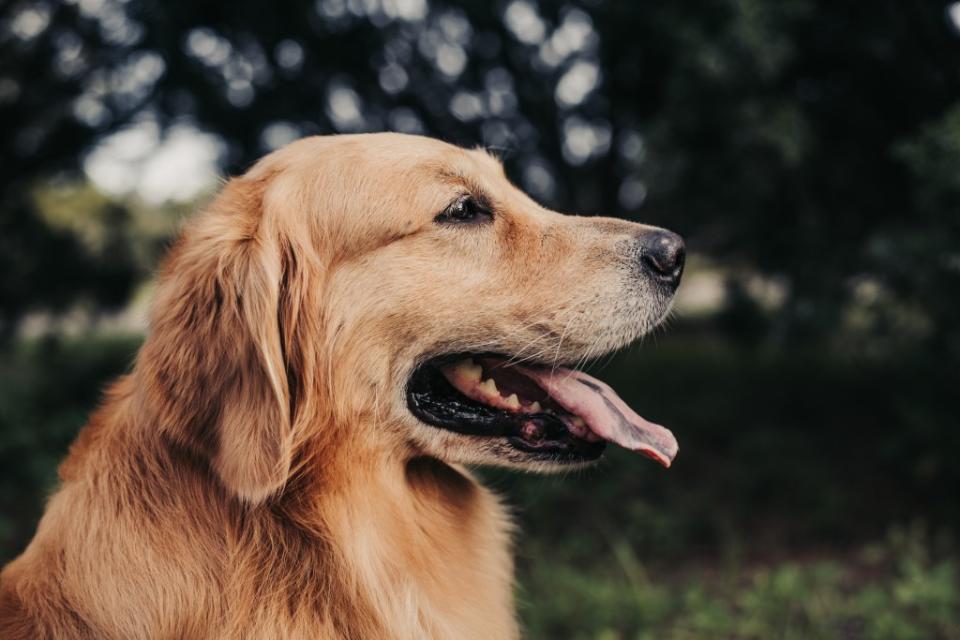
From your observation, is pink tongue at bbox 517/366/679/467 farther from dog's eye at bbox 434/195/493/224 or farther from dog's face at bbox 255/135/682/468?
dog's eye at bbox 434/195/493/224

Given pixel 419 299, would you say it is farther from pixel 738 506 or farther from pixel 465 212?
pixel 738 506

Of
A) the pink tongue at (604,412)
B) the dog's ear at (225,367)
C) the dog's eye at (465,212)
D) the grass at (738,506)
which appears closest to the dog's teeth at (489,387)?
the pink tongue at (604,412)

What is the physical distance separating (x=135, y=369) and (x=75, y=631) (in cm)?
65

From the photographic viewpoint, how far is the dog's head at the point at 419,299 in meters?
2.25

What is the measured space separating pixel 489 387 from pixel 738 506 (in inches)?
192

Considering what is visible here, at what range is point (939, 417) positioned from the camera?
5.62m

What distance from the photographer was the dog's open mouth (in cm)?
243

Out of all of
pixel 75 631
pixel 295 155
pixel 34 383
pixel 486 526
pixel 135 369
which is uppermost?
pixel 295 155

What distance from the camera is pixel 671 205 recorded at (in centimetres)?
743

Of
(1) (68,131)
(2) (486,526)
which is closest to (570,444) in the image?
(2) (486,526)

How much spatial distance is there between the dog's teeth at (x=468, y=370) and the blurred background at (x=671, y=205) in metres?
1.88

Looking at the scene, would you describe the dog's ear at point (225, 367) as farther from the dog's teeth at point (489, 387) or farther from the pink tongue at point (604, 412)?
the pink tongue at point (604, 412)

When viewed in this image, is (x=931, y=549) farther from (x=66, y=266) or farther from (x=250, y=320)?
(x=66, y=266)

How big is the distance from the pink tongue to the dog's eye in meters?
0.48
